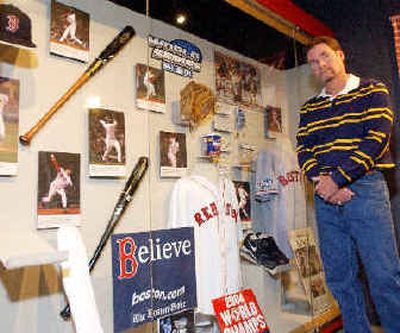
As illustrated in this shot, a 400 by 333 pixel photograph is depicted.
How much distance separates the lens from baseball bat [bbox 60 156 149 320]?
168cm

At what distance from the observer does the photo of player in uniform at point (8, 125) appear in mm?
1456

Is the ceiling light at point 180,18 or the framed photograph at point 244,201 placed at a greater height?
the ceiling light at point 180,18

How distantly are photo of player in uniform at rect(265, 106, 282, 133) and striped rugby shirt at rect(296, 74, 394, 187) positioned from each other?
0.38 metres

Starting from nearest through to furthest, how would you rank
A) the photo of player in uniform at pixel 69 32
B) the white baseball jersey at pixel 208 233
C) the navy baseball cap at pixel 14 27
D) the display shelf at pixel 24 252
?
the display shelf at pixel 24 252, the navy baseball cap at pixel 14 27, the photo of player in uniform at pixel 69 32, the white baseball jersey at pixel 208 233

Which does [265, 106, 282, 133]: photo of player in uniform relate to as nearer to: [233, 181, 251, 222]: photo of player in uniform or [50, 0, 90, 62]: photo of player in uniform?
[233, 181, 251, 222]: photo of player in uniform

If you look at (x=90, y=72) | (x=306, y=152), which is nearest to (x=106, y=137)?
(x=90, y=72)

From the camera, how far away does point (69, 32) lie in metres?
1.69

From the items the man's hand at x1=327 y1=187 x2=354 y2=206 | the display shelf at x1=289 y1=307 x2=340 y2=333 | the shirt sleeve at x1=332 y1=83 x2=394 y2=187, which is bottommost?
the display shelf at x1=289 y1=307 x2=340 y2=333

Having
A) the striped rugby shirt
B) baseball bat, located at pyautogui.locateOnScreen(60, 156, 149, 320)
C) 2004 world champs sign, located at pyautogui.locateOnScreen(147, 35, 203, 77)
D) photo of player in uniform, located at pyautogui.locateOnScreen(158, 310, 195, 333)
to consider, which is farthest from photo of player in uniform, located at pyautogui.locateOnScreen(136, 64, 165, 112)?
photo of player in uniform, located at pyautogui.locateOnScreen(158, 310, 195, 333)

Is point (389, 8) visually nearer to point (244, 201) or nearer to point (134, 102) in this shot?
point (244, 201)

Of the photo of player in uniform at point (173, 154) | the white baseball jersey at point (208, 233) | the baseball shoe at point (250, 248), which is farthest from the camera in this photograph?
the baseball shoe at point (250, 248)

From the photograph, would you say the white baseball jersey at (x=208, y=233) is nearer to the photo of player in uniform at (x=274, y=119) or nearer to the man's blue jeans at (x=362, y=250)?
the man's blue jeans at (x=362, y=250)

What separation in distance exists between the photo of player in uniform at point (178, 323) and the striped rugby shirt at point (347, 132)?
0.93 metres

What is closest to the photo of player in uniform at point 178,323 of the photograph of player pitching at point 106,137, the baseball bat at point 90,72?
the photograph of player pitching at point 106,137
